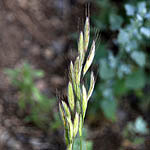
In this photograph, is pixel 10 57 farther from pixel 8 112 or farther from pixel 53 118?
pixel 53 118

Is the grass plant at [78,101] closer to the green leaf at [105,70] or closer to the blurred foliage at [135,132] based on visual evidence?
the green leaf at [105,70]

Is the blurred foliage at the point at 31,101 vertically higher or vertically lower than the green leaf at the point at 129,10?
lower

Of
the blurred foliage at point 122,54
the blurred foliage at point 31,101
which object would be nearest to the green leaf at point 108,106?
the blurred foliage at point 122,54

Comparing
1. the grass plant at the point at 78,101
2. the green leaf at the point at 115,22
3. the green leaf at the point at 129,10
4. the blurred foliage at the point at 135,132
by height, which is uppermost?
the green leaf at the point at 115,22

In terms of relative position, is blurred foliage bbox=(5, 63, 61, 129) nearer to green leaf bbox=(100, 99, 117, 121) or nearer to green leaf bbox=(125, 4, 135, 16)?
green leaf bbox=(100, 99, 117, 121)

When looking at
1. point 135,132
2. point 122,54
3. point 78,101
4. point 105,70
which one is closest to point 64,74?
point 105,70

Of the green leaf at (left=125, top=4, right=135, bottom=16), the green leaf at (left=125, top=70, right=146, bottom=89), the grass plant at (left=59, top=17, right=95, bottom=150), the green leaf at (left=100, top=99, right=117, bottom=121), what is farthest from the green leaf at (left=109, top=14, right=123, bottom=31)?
the grass plant at (left=59, top=17, right=95, bottom=150)
